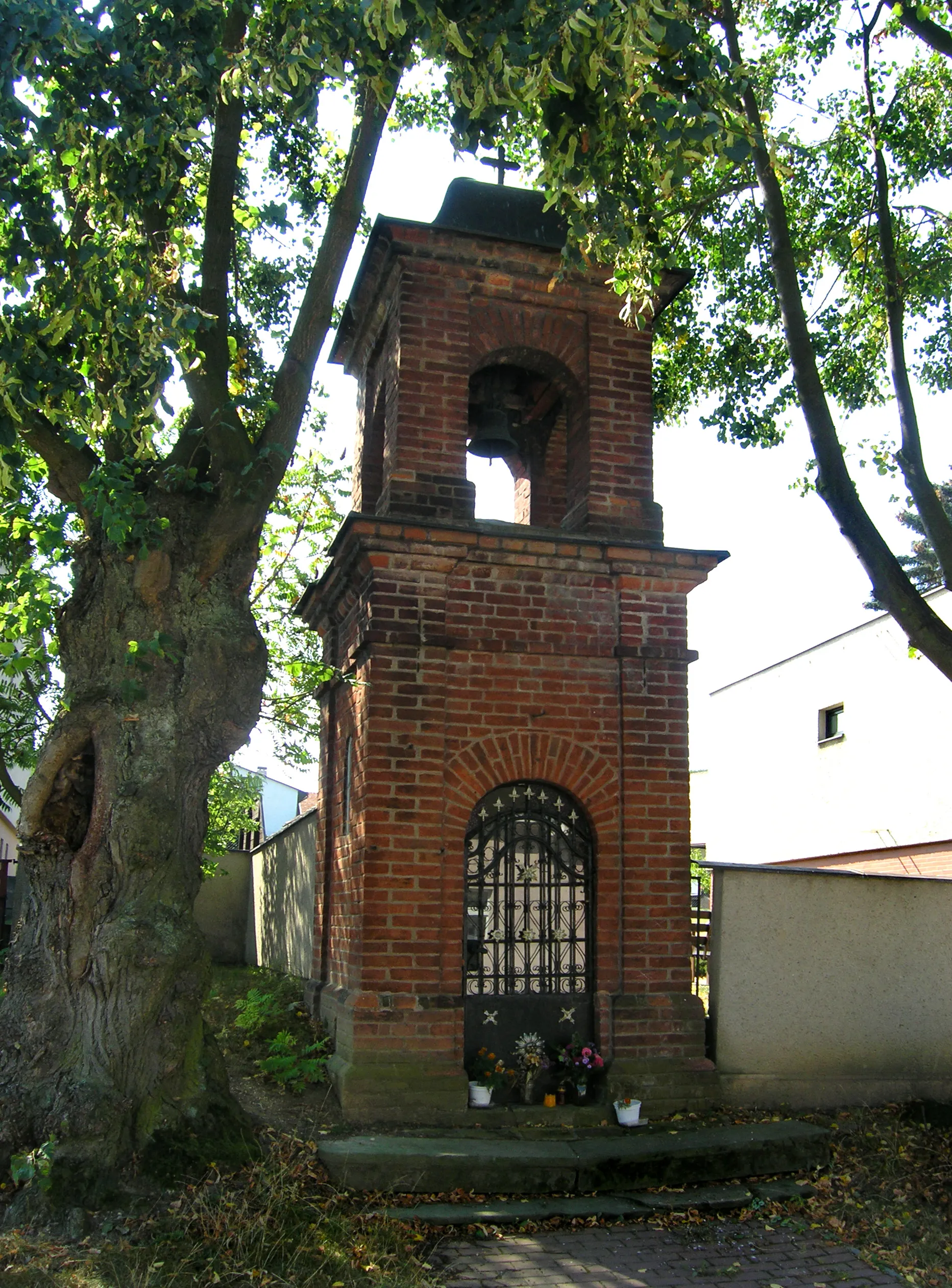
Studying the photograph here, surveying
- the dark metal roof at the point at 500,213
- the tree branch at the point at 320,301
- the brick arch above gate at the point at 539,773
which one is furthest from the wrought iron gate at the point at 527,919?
the dark metal roof at the point at 500,213

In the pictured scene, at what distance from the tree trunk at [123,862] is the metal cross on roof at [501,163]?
244 centimetres

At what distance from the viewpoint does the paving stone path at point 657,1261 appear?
5.31 m

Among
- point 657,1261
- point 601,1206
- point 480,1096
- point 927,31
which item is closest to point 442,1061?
point 480,1096

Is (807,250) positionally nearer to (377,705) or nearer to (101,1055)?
(377,705)

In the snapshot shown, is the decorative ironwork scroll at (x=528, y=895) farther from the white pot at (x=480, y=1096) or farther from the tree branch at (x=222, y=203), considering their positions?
the tree branch at (x=222, y=203)

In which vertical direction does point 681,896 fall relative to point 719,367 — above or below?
below

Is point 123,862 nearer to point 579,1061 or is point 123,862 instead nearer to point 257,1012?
point 579,1061

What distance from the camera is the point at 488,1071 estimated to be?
7.18 metres

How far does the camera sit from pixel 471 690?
298 inches

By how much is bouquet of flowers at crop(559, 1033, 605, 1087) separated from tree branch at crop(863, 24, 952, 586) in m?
3.89

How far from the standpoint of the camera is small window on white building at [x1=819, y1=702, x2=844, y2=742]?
19.6 metres

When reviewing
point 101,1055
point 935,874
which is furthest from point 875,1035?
point 935,874

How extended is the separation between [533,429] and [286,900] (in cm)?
553

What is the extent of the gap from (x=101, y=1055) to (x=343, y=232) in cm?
503
